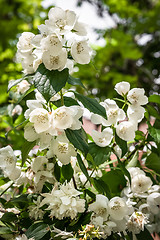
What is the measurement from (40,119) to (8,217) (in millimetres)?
258

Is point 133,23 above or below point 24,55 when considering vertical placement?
below

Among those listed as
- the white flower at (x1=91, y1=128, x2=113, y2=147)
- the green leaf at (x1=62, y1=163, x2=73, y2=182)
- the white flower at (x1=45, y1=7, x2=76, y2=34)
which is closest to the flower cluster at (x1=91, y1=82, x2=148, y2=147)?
the white flower at (x1=91, y1=128, x2=113, y2=147)

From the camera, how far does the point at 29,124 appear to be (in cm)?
57

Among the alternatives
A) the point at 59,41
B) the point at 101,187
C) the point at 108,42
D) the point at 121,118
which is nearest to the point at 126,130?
the point at 121,118

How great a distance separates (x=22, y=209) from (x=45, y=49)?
385 mm

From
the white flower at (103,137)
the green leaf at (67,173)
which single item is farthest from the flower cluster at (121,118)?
the green leaf at (67,173)

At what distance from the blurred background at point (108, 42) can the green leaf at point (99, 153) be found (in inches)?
42.4

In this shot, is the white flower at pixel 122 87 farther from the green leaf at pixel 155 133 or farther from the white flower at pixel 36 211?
the white flower at pixel 36 211

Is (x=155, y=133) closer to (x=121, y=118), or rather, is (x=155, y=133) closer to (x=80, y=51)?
(x=121, y=118)

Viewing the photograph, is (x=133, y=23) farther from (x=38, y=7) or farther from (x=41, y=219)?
(x=41, y=219)

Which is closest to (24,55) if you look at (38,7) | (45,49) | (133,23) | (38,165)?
(45,49)

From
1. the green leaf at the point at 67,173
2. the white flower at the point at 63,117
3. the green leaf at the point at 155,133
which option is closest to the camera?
the white flower at the point at 63,117

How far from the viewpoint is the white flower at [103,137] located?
0.69m

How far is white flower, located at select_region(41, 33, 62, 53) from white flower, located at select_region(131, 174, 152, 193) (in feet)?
1.28
